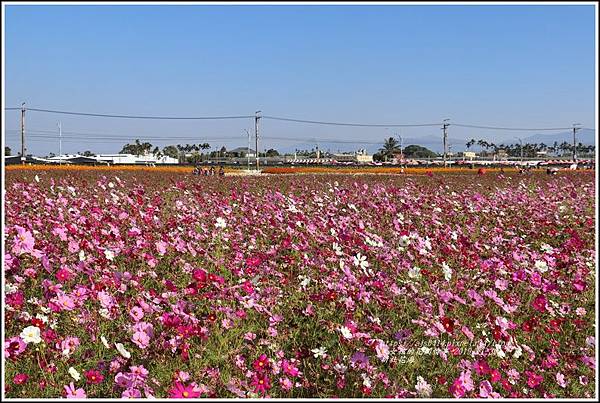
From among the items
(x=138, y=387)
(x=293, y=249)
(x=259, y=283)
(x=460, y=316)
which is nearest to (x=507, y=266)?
(x=460, y=316)

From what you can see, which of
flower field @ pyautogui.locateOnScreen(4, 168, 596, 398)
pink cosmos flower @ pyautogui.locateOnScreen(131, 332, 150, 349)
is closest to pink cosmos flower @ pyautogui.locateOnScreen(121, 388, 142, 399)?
flower field @ pyautogui.locateOnScreen(4, 168, 596, 398)

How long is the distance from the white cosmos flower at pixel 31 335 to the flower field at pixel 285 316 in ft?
0.05

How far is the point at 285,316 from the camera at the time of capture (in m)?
3.75

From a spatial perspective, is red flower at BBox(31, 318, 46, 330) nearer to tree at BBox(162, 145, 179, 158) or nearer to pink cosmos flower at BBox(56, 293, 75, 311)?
pink cosmos flower at BBox(56, 293, 75, 311)

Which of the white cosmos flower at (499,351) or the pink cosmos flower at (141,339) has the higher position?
the pink cosmos flower at (141,339)

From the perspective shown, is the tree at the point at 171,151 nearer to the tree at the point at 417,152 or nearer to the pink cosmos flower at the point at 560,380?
the tree at the point at 417,152

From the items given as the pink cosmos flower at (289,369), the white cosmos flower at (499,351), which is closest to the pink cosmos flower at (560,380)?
the white cosmos flower at (499,351)

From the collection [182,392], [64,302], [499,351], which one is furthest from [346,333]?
[64,302]

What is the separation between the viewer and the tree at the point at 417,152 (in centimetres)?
15062

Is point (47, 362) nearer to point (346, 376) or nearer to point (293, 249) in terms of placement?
point (346, 376)

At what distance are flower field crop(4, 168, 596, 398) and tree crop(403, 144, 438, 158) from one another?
145 m

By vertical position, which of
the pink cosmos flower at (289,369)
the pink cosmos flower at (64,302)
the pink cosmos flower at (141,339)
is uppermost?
the pink cosmos flower at (64,302)

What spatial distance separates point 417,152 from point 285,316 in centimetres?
15588

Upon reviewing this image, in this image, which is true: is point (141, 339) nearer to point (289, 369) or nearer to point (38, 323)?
point (38, 323)
